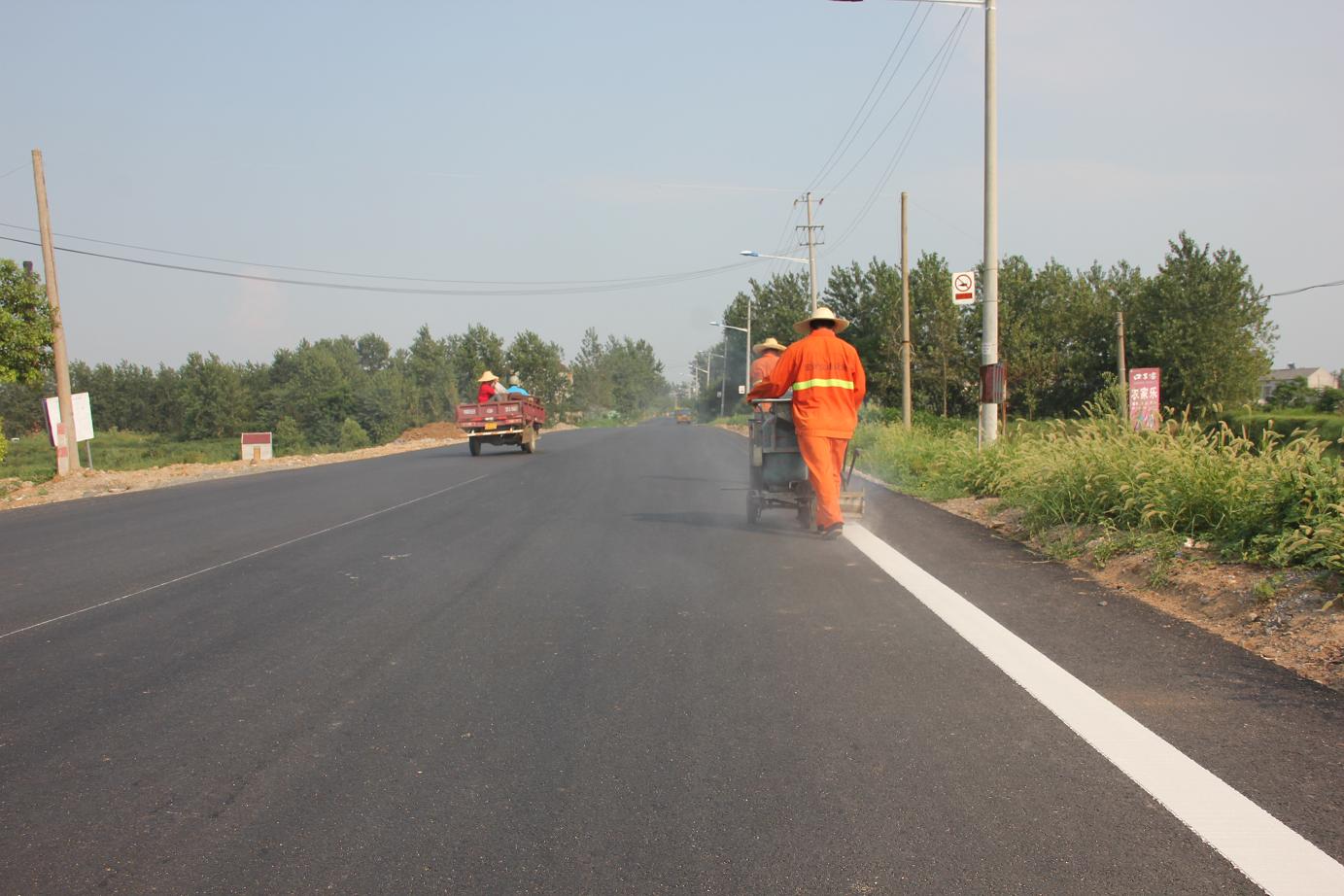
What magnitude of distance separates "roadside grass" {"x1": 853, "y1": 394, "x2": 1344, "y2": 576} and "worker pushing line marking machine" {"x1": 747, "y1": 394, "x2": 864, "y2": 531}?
6.62 feet

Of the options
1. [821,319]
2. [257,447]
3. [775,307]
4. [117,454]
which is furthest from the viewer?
[775,307]

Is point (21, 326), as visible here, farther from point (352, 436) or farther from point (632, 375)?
point (632, 375)

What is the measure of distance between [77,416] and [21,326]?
2769mm

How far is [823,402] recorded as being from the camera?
8.43 metres

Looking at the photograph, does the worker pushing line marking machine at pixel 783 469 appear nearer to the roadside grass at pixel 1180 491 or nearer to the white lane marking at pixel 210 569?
the roadside grass at pixel 1180 491

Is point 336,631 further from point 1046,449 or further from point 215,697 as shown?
point 1046,449

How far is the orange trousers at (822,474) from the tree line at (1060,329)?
29.9 m

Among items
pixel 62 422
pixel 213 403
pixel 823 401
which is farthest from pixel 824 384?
pixel 213 403

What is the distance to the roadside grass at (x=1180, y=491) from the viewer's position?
575 centimetres

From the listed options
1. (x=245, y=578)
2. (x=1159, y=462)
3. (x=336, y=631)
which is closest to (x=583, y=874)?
(x=336, y=631)

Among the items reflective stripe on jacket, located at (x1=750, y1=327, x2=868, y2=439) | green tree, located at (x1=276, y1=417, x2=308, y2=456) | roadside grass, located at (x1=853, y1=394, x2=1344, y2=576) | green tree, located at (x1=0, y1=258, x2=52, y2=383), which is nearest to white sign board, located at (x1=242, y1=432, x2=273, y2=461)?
green tree, located at (x1=0, y1=258, x2=52, y2=383)

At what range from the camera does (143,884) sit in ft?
8.79

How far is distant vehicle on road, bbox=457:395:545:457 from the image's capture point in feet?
81.1

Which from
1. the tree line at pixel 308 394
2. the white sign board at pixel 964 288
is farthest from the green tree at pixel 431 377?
the white sign board at pixel 964 288
